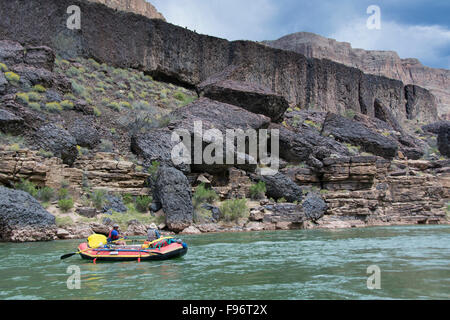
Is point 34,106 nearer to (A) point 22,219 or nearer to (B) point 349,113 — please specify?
(A) point 22,219

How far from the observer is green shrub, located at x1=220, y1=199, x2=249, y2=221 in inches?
757

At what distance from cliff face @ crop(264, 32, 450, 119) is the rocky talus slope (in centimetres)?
4616

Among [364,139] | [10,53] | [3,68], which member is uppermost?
[10,53]

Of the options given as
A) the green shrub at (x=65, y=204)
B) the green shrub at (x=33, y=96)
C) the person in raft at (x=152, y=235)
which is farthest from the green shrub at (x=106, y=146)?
the person in raft at (x=152, y=235)

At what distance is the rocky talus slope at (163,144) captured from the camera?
17297 millimetres

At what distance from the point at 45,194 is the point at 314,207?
12.9 m

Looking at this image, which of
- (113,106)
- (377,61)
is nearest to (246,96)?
(113,106)

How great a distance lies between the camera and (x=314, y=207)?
838 inches

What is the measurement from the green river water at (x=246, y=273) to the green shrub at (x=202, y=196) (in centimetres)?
657

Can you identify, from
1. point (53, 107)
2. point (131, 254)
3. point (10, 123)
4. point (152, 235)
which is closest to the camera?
point (131, 254)

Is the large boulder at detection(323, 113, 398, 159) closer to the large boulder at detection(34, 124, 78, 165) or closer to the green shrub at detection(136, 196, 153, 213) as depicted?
the green shrub at detection(136, 196, 153, 213)

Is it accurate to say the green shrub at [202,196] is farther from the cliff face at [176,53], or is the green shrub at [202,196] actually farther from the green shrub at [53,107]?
the cliff face at [176,53]

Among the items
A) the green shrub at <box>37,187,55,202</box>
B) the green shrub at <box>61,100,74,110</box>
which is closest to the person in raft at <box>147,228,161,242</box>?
the green shrub at <box>37,187,55,202</box>

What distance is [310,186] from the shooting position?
24156mm
